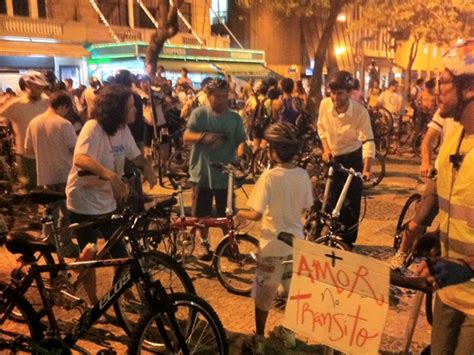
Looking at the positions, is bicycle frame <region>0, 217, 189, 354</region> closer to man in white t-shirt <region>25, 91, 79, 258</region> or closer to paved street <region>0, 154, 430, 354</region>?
paved street <region>0, 154, 430, 354</region>

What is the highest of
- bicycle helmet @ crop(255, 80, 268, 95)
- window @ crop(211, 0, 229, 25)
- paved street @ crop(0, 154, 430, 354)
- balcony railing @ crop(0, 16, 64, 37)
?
window @ crop(211, 0, 229, 25)

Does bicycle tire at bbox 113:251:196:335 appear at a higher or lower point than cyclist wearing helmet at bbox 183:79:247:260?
lower

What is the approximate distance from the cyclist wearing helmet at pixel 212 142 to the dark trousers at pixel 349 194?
1155 millimetres

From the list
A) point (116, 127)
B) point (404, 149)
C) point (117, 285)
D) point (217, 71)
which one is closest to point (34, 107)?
point (116, 127)

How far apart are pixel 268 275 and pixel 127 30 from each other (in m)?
21.8

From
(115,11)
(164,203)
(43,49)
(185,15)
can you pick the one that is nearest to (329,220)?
(164,203)

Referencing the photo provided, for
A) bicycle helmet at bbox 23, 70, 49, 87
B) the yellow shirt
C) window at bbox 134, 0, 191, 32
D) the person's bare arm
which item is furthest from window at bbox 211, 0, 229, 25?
the yellow shirt

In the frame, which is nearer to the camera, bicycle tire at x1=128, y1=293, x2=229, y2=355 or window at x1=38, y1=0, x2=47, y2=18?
bicycle tire at x1=128, y1=293, x2=229, y2=355

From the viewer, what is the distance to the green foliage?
22312mm

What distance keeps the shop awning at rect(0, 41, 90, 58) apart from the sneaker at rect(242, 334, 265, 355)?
57.7ft

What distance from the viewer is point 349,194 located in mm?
5559

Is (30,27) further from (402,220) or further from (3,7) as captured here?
(402,220)

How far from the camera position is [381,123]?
522 inches

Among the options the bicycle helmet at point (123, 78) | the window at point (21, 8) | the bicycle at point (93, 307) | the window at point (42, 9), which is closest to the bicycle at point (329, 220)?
the bicycle at point (93, 307)
